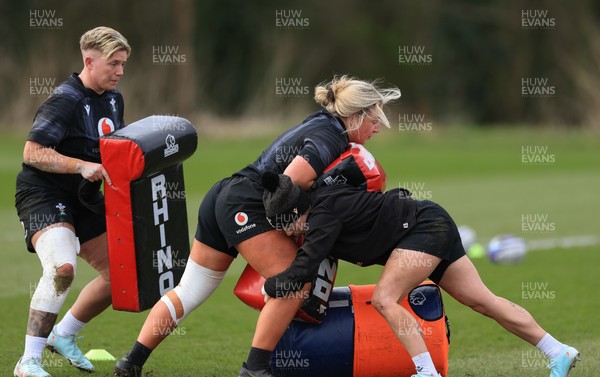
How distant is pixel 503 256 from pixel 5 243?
20.2 feet

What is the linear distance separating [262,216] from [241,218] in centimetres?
12

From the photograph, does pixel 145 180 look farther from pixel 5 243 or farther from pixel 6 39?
pixel 6 39

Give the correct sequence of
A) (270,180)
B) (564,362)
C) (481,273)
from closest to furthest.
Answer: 1. (270,180)
2. (564,362)
3. (481,273)

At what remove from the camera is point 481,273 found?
11172 millimetres

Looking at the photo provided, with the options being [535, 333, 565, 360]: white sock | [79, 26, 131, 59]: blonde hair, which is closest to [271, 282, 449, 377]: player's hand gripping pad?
[535, 333, 565, 360]: white sock

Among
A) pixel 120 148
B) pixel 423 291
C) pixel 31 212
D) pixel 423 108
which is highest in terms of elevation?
pixel 120 148

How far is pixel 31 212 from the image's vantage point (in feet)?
22.2

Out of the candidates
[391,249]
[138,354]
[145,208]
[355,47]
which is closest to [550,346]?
[391,249]

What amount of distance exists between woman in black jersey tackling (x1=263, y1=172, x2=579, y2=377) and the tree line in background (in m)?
27.9

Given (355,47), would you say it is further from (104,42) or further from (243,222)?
(243,222)

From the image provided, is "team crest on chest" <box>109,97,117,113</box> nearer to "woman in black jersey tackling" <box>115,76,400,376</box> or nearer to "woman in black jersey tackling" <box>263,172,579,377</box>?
"woman in black jersey tackling" <box>115,76,400,376</box>

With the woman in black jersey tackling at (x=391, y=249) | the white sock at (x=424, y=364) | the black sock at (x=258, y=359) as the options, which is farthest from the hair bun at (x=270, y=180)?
the white sock at (x=424, y=364)

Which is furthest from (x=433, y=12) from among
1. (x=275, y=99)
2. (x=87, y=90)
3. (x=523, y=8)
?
(x=87, y=90)

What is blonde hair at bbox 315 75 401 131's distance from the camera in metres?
6.20
